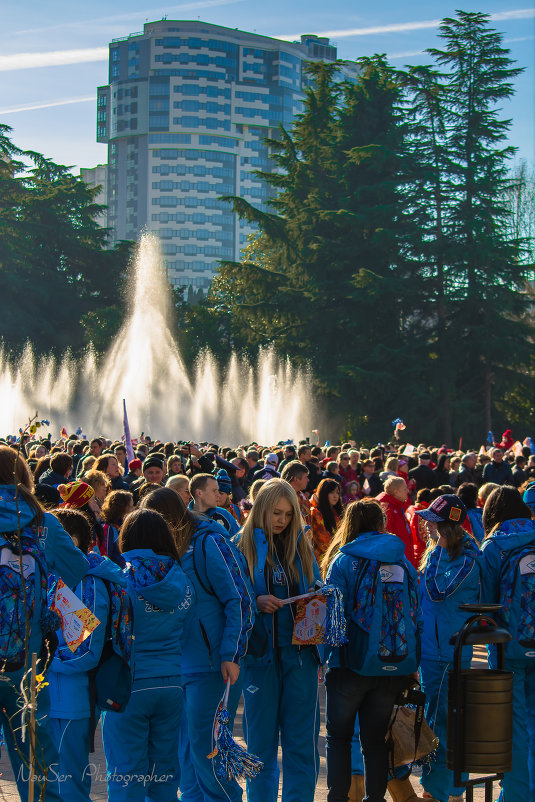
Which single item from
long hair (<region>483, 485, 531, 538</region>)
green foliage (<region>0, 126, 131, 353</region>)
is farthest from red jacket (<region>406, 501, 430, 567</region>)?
green foliage (<region>0, 126, 131, 353</region>)

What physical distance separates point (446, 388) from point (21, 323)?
25082 mm

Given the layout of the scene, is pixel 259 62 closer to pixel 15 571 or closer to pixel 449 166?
pixel 449 166

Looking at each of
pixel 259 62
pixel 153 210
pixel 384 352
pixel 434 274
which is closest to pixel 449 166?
pixel 434 274

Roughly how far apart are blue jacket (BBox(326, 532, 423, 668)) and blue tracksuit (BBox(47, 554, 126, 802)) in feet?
3.67

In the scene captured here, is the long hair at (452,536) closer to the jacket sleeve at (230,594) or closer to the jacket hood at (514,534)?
the jacket hood at (514,534)

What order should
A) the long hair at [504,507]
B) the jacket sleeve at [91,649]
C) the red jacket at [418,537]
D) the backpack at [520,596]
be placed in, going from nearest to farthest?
the jacket sleeve at [91,649], the backpack at [520,596], the long hair at [504,507], the red jacket at [418,537]

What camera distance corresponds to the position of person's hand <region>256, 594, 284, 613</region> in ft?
17.4

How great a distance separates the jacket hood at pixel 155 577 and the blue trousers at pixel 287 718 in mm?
761

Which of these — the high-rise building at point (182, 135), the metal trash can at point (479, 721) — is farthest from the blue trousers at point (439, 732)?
the high-rise building at point (182, 135)

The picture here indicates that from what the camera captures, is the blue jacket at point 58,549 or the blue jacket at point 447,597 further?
the blue jacket at point 447,597

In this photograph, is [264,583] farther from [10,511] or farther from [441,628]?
[10,511]

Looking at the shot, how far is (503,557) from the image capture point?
19.4 feet

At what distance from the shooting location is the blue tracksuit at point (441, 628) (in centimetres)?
575

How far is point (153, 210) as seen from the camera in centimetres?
14125
